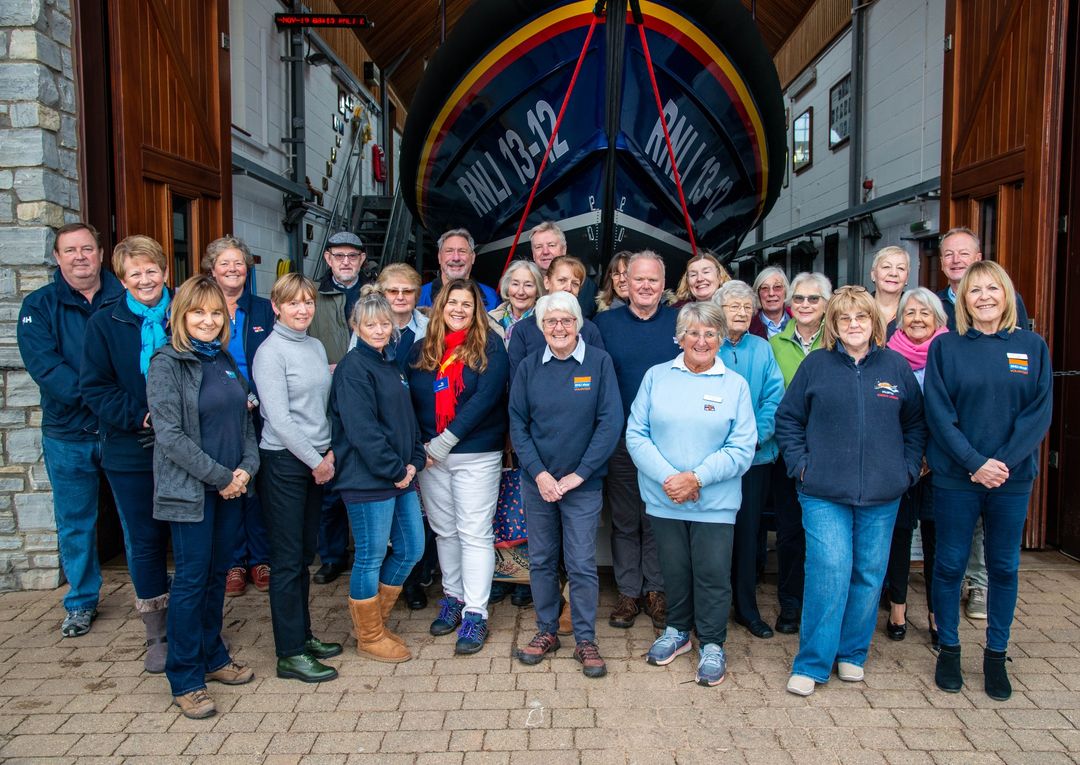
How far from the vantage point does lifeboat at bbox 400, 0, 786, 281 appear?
545cm

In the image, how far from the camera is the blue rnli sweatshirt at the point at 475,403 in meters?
3.48

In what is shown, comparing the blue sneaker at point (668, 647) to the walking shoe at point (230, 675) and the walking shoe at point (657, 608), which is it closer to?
the walking shoe at point (657, 608)

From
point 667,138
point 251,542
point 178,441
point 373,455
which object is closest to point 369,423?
point 373,455

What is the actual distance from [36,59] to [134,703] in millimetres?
3064

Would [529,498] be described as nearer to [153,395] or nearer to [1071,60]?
[153,395]

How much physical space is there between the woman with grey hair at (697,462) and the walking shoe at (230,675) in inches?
62.7

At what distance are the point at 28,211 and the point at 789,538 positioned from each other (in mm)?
3983

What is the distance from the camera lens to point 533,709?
2.99 meters

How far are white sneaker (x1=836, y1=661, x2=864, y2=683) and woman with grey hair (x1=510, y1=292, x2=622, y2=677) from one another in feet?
3.03

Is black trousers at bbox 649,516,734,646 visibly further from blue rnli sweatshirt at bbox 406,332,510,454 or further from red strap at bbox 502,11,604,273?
red strap at bbox 502,11,604,273

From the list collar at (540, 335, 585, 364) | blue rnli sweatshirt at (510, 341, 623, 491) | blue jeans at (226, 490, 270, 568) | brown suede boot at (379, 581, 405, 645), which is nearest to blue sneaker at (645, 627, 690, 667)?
blue rnli sweatshirt at (510, 341, 623, 491)

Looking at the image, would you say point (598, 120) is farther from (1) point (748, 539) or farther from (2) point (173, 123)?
(1) point (748, 539)

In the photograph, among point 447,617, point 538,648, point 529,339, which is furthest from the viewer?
point 447,617

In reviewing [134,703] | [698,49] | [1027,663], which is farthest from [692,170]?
[134,703]
